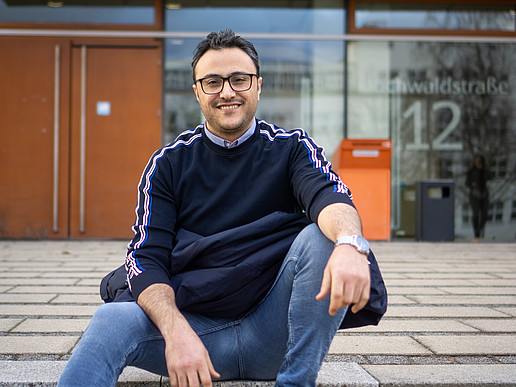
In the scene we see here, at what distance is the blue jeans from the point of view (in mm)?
1619

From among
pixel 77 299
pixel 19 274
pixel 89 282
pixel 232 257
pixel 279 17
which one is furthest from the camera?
pixel 279 17

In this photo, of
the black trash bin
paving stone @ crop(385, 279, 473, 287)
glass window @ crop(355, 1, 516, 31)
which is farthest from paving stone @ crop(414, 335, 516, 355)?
glass window @ crop(355, 1, 516, 31)

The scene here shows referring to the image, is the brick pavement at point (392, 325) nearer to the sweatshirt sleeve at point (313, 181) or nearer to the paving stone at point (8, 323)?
the paving stone at point (8, 323)

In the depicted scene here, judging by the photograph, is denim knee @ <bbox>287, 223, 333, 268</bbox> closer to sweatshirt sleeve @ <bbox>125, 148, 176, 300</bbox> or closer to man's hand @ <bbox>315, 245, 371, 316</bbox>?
man's hand @ <bbox>315, 245, 371, 316</bbox>

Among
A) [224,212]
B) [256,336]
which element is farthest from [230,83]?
[256,336]

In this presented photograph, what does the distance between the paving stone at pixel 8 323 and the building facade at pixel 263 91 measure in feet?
15.6

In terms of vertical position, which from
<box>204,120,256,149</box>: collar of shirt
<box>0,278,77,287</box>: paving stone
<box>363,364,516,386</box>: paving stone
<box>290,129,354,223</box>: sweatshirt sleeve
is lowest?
<box>0,278,77,287</box>: paving stone

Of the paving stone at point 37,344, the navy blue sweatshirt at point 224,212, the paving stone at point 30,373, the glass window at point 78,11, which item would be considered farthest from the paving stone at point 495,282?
the glass window at point 78,11

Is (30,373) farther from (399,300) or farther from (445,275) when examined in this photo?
(445,275)

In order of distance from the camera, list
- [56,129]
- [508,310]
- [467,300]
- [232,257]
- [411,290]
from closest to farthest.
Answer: [232,257], [508,310], [467,300], [411,290], [56,129]

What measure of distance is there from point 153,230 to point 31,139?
6.44 m

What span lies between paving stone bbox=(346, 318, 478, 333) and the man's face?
1.45 metres

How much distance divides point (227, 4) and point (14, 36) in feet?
10.5

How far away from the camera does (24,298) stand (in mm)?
3617
